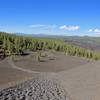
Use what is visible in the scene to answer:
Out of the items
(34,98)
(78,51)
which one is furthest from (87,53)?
(34,98)

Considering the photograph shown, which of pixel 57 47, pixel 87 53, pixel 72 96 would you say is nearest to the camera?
pixel 72 96

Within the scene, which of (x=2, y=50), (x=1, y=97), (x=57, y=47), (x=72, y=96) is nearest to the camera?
(x=1, y=97)

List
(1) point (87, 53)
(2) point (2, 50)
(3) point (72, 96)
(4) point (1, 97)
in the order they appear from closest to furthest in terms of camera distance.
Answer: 1. (4) point (1, 97)
2. (3) point (72, 96)
3. (2) point (2, 50)
4. (1) point (87, 53)

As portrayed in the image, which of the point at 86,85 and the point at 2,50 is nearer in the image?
the point at 86,85

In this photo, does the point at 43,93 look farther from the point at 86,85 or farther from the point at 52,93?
the point at 86,85

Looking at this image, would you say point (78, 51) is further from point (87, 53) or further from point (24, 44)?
point (24, 44)

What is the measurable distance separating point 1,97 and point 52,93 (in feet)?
27.7

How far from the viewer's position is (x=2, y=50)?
108812 millimetres

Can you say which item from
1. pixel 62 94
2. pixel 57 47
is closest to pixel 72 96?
pixel 62 94

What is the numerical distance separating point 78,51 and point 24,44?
34.8 meters

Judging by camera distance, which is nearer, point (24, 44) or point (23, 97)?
point (23, 97)

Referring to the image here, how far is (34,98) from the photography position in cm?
2902

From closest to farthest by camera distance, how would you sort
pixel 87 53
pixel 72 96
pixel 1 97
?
pixel 1 97, pixel 72 96, pixel 87 53

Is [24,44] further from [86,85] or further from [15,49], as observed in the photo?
[86,85]
